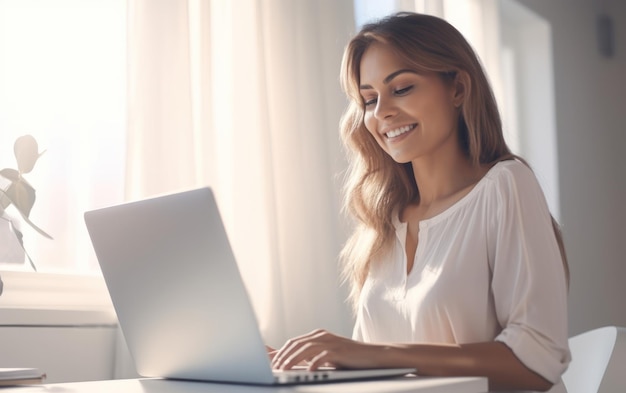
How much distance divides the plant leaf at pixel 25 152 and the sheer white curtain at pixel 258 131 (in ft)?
1.82

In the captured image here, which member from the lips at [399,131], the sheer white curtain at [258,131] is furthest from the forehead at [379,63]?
the sheer white curtain at [258,131]

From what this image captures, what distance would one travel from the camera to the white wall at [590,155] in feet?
12.9

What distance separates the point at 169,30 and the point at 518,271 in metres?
1.04

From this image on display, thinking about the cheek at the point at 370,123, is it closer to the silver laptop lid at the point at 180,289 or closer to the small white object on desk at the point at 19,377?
the silver laptop lid at the point at 180,289

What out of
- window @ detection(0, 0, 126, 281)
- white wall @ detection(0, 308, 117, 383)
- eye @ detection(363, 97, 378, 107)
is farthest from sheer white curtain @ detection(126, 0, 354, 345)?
eye @ detection(363, 97, 378, 107)

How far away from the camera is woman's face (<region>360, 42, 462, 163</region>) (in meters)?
1.60

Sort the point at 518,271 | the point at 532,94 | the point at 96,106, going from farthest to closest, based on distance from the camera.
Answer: the point at 532,94, the point at 96,106, the point at 518,271

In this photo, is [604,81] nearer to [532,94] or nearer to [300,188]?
[532,94]

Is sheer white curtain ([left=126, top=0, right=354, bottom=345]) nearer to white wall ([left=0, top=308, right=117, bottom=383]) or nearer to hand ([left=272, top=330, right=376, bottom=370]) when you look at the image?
white wall ([left=0, top=308, right=117, bottom=383])

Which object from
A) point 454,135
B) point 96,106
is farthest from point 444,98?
point 96,106

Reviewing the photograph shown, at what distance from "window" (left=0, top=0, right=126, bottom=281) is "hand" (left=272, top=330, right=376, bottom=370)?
889 mm

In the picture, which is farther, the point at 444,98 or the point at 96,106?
the point at 96,106

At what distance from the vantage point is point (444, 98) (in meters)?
1.62

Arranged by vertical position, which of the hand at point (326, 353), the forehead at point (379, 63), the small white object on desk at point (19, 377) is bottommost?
the small white object on desk at point (19, 377)
